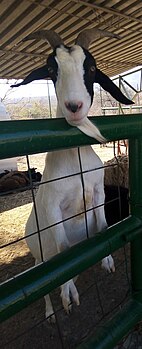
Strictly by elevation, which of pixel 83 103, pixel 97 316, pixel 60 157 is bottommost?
pixel 97 316

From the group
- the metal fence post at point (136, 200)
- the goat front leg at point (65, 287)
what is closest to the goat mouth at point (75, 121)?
the metal fence post at point (136, 200)

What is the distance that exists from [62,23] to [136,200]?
3.91 m

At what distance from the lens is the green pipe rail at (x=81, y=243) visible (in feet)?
2.45

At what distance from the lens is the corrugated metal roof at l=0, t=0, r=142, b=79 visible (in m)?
3.79

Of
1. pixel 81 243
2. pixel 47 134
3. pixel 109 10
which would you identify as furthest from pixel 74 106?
pixel 109 10

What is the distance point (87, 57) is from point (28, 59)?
4.83 m

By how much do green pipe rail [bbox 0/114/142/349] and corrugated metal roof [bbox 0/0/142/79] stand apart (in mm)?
3147

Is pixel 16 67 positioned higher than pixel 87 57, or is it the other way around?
pixel 16 67

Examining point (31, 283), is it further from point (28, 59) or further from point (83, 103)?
point (28, 59)

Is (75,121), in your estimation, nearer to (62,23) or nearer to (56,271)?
(56,271)

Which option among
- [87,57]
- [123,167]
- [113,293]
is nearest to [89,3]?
[123,167]

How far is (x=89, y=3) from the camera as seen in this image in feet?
12.5

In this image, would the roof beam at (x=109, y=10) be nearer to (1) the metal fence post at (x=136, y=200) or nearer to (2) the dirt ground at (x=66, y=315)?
(2) the dirt ground at (x=66, y=315)

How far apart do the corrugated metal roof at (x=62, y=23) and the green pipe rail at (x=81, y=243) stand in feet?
Answer: 10.3
